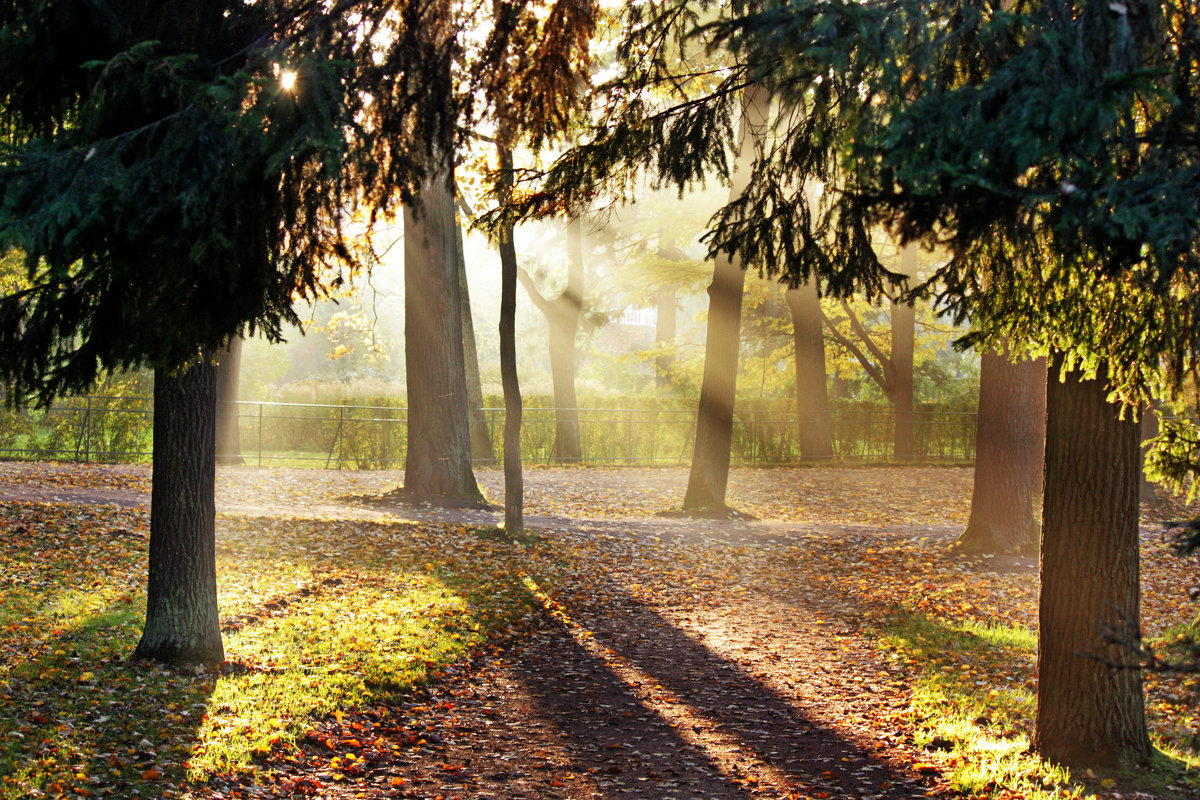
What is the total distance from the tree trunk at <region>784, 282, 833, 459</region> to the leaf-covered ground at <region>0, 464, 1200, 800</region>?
983 cm

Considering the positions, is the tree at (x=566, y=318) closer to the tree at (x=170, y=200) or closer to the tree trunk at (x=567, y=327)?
the tree trunk at (x=567, y=327)

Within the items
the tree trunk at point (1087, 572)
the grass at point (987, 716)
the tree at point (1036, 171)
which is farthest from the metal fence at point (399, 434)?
the tree trunk at point (1087, 572)

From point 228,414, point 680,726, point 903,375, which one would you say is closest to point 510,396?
point 680,726

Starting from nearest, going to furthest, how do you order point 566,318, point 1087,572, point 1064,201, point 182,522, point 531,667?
point 1064,201 → point 1087,572 → point 182,522 → point 531,667 → point 566,318

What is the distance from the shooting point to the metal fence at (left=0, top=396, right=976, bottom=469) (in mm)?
18938

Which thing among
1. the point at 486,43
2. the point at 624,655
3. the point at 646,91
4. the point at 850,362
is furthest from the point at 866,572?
the point at 850,362

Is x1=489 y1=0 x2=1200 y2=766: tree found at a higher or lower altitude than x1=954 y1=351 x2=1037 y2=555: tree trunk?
higher

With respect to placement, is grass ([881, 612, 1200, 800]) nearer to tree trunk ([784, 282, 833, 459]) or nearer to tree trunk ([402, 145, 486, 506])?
tree trunk ([402, 145, 486, 506])

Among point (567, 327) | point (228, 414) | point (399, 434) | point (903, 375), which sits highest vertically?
point (567, 327)

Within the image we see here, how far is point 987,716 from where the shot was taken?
587 centimetres

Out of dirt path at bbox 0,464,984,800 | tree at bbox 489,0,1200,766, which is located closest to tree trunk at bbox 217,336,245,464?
dirt path at bbox 0,464,984,800

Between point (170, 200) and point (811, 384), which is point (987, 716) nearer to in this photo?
point (170, 200)

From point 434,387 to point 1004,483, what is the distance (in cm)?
766

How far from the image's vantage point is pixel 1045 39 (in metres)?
3.05
